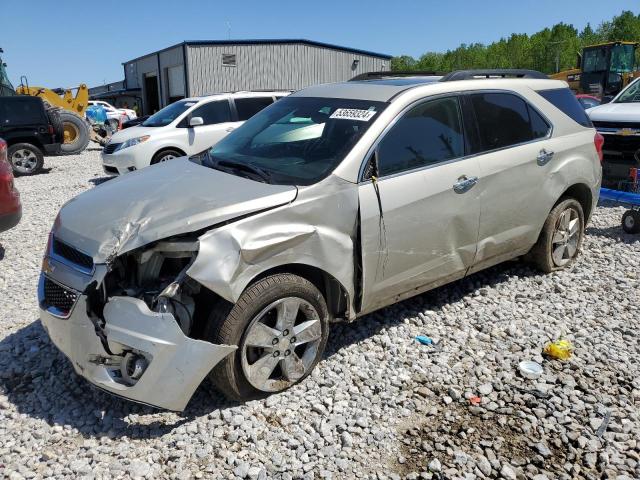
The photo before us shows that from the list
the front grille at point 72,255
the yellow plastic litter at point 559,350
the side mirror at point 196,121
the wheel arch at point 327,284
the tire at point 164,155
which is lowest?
the yellow plastic litter at point 559,350

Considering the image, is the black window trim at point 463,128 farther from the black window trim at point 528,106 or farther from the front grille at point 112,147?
the front grille at point 112,147

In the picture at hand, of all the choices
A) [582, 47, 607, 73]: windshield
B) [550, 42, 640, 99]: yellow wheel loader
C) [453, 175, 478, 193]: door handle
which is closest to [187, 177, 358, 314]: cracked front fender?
[453, 175, 478, 193]: door handle

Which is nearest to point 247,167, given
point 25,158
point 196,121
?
point 196,121

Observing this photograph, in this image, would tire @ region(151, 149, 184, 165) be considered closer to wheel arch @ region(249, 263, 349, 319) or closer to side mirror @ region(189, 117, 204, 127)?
side mirror @ region(189, 117, 204, 127)

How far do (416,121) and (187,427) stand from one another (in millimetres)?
2555

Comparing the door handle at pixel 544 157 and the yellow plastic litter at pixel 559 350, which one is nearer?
the yellow plastic litter at pixel 559 350

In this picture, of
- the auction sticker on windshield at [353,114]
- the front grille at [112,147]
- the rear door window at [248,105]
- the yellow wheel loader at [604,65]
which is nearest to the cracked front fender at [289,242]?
the auction sticker on windshield at [353,114]

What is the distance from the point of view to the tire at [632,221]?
22.2 ft

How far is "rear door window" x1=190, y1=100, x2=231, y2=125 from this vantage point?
37.2 feet

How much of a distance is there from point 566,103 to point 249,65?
30243mm

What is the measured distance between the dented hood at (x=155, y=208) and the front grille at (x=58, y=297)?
27 centimetres

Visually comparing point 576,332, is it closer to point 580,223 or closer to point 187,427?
point 580,223

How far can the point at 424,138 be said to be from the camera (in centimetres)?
406

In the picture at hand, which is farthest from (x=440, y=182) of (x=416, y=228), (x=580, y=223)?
(x=580, y=223)
